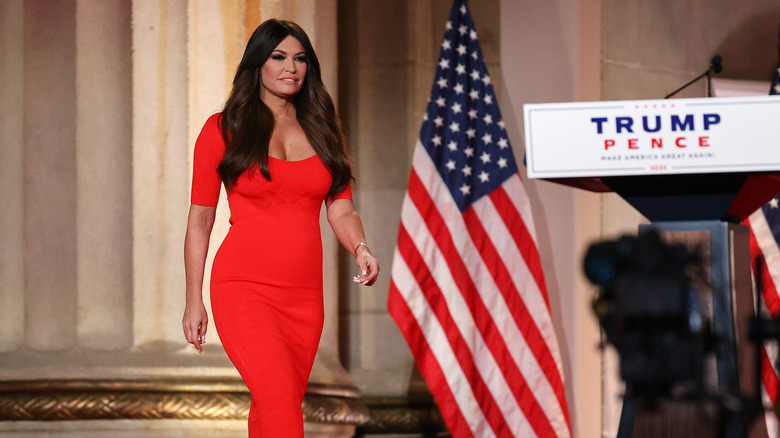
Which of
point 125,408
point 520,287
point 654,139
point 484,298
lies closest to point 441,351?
point 484,298

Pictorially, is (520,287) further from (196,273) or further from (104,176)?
(196,273)

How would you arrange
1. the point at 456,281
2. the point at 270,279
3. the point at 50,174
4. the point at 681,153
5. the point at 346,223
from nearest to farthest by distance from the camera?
the point at 681,153 → the point at 270,279 → the point at 346,223 → the point at 50,174 → the point at 456,281

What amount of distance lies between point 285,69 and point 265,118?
0.56ft

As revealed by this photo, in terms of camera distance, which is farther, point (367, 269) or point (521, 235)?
point (521, 235)

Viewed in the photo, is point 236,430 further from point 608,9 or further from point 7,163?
point 608,9

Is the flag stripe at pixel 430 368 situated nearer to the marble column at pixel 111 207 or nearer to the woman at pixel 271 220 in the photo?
the marble column at pixel 111 207

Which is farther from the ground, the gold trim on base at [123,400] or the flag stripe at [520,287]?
the flag stripe at [520,287]

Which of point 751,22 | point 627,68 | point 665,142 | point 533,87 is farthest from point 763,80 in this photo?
point 665,142

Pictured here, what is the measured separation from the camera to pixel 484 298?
5367mm

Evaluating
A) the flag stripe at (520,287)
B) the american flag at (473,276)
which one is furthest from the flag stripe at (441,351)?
the flag stripe at (520,287)

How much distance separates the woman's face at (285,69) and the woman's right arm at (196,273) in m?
0.45

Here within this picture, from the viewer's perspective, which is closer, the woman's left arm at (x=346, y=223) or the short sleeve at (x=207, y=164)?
the short sleeve at (x=207, y=164)

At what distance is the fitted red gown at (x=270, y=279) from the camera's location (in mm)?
2977

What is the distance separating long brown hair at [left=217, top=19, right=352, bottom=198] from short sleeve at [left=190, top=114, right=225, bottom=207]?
1.4 inches
